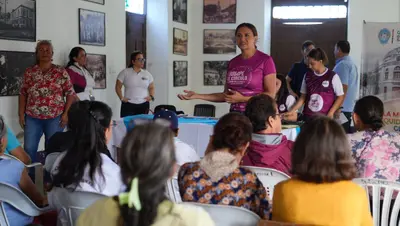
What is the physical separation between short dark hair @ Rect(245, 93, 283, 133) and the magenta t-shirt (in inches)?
39.4

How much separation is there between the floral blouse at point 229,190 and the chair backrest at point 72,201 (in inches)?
15.5

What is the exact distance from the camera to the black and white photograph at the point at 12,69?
576cm

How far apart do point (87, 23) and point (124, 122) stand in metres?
2.61

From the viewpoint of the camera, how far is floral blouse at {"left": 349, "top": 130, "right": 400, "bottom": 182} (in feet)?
9.43

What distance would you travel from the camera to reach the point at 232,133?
8.05 ft

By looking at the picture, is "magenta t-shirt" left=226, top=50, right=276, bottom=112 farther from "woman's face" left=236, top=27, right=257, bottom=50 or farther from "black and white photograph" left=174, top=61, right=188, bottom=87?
"black and white photograph" left=174, top=61, right=188, bottom=87

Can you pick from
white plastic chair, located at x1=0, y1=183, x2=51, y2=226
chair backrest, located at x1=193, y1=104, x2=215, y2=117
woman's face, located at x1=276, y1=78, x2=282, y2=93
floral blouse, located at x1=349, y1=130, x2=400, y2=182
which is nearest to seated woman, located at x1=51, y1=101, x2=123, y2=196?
white plastic chair, located at x1=0, y1=183, x2=51, y2=226

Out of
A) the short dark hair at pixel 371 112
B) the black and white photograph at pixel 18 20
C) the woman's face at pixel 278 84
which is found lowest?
the short dark hair at pixel 371 112

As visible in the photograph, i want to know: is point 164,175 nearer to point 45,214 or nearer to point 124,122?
point 45,214

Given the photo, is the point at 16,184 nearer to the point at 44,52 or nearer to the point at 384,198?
the point at 384,198

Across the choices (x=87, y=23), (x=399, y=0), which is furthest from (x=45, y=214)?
(x=399, y=0)

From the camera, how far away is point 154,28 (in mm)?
9617

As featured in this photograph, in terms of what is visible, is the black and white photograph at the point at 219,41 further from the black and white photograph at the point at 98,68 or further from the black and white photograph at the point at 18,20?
the black and white photograph at the point at 18,20

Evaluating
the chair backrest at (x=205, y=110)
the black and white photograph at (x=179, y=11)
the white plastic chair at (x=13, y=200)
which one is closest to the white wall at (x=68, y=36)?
the chair backrest at (x=205, y=110)
